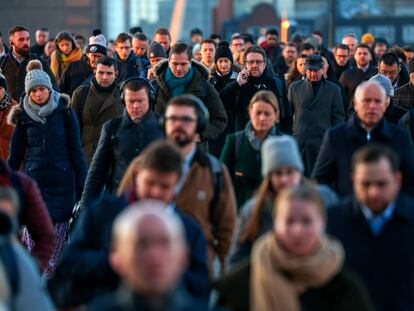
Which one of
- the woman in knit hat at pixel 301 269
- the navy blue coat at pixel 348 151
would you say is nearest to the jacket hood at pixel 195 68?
the navy blue coat at pixel 348 151

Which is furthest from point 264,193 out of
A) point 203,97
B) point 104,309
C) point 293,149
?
point 203,97

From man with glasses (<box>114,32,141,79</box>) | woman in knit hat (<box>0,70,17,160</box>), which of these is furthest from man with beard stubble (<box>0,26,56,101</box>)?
woman in knit hat (<box>0,70,17,160</box>)

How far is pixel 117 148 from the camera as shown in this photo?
9.98 m

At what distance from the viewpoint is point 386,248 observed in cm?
681

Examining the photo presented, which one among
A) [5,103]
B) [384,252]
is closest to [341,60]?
[5,103]

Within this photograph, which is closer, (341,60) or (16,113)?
(16,113)

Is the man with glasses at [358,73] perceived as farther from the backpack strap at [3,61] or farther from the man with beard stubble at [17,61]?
the backpack strap at [3,61]

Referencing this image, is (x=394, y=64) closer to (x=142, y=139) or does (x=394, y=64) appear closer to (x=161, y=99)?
(x=161, y=99)

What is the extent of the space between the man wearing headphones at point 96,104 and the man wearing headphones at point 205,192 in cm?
535

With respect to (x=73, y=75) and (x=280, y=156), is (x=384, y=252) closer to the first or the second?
(x=280, y=156)

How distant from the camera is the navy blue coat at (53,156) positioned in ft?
37.8

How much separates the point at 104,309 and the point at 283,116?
9564mm

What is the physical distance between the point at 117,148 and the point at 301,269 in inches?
171

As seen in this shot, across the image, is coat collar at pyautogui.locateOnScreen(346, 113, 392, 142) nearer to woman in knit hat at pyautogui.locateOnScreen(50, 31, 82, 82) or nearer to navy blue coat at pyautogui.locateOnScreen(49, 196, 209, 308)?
navy blue coat at pyautogui.locateOnScreen(49, 196, 209, 308)
